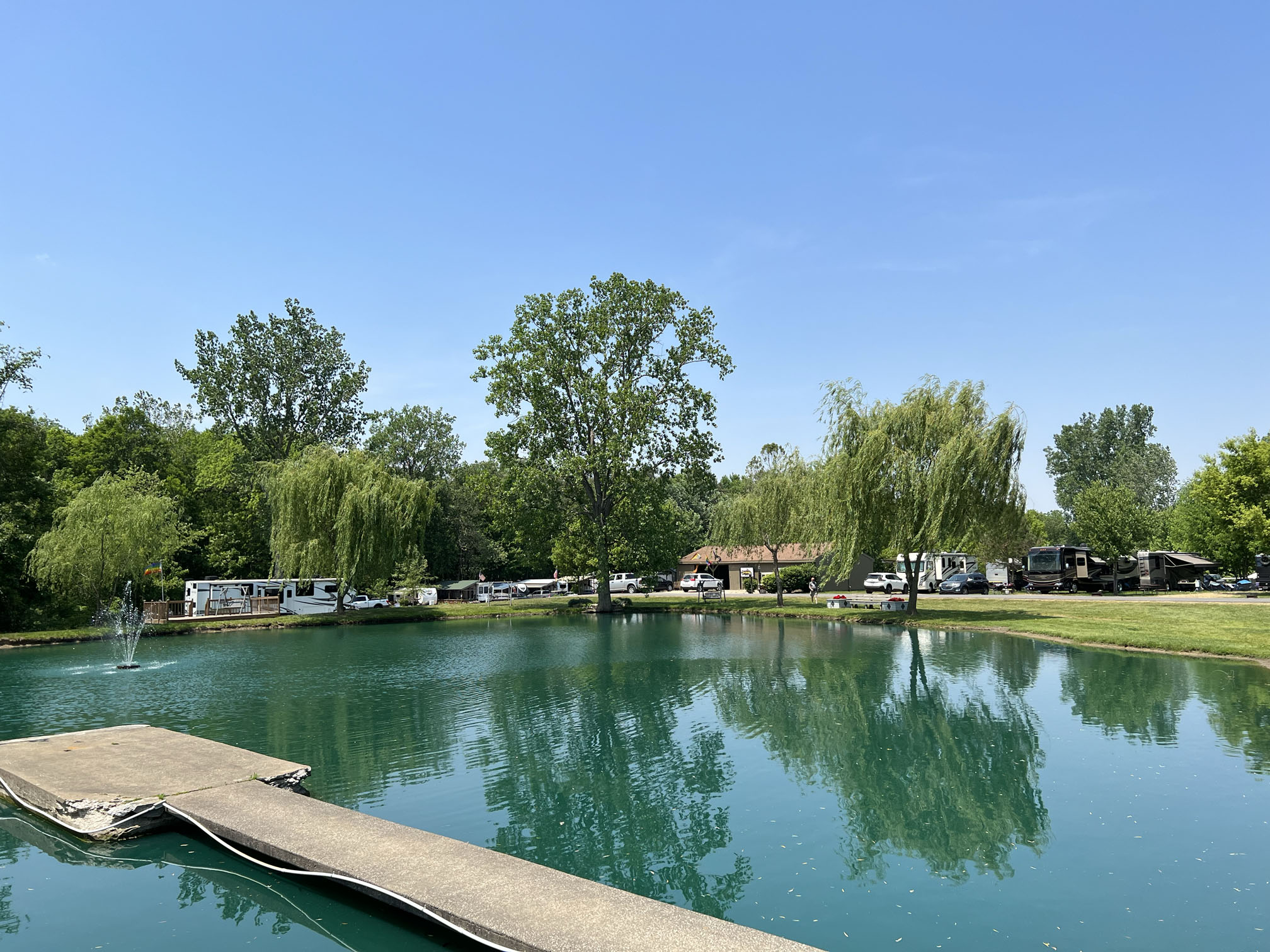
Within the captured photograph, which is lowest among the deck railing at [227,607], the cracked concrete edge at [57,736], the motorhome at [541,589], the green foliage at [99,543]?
the motorhome at [541,589]

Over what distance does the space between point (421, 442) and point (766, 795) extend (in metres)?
74.3

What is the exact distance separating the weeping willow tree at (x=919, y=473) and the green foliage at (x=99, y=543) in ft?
107

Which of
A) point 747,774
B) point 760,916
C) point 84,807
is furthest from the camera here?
point 747,774

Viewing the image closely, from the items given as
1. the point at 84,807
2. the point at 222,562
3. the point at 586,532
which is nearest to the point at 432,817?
the point at 84,807

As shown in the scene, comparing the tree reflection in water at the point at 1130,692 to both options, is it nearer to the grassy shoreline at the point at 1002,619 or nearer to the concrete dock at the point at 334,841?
the grassy shoreline at the point at 1002,619

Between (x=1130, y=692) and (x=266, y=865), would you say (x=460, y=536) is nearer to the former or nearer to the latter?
(x=1130, y=692)

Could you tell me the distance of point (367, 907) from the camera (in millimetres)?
7145

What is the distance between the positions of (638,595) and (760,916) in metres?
59.6

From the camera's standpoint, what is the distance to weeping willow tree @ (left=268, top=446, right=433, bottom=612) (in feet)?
138

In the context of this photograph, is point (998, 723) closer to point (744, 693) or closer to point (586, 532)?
point (744, 693)

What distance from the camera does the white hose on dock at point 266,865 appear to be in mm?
6109

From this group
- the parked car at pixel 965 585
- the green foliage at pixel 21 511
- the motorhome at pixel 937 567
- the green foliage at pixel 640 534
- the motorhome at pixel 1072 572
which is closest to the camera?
the green foliage at pixel 21 511

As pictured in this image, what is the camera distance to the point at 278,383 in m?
57.3

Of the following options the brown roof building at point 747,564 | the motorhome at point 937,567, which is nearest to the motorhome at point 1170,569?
the motorhome at point 937,567
